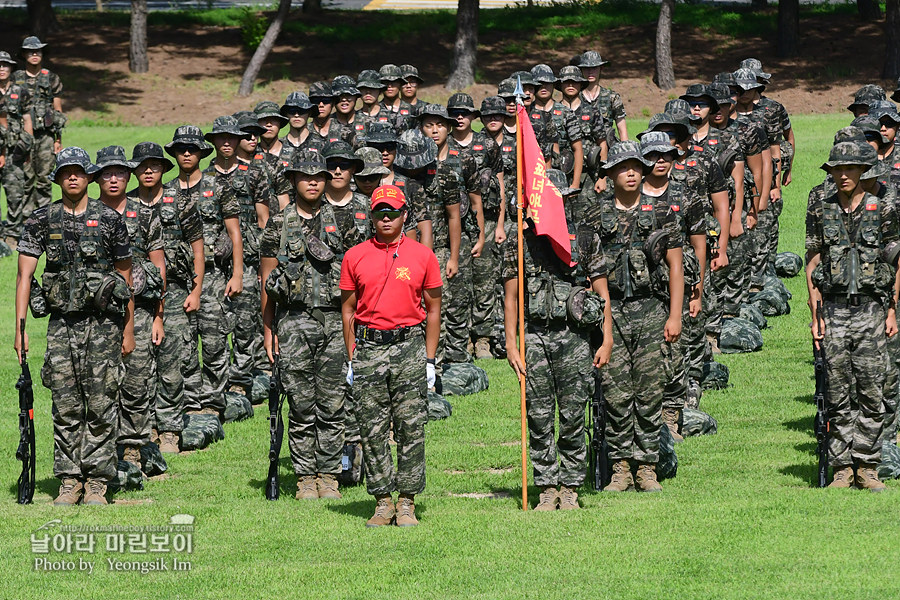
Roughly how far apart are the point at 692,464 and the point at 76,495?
552 centimetres

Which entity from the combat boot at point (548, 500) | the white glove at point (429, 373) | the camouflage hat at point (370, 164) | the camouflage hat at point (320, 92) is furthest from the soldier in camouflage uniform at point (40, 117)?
the combat boot at point (548, 500)

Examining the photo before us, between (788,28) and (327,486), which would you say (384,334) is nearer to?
(327,486)

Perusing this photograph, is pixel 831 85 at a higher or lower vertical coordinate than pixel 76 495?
higher

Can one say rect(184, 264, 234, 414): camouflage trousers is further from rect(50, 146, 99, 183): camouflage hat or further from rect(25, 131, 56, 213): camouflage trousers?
rect(25, 131, 56, 213): camouflage trousers

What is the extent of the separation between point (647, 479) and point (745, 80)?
25.7ft

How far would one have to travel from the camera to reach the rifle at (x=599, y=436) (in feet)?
38.5

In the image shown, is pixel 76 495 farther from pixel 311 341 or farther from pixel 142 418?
pixel 311 341

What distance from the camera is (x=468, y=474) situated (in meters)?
12.8

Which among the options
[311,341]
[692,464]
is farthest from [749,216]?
[311,341]

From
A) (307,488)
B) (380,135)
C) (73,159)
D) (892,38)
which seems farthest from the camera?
(892,38)

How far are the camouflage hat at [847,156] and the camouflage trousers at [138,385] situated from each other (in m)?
6.31

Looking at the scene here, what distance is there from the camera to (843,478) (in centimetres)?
1176

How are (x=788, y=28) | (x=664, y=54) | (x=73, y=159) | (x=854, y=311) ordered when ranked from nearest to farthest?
(x=73, y=159) < (x=854, y=311) < (x=664, y=54) < (x=788, y=28)

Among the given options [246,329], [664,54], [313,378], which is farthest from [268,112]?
[664,54]
